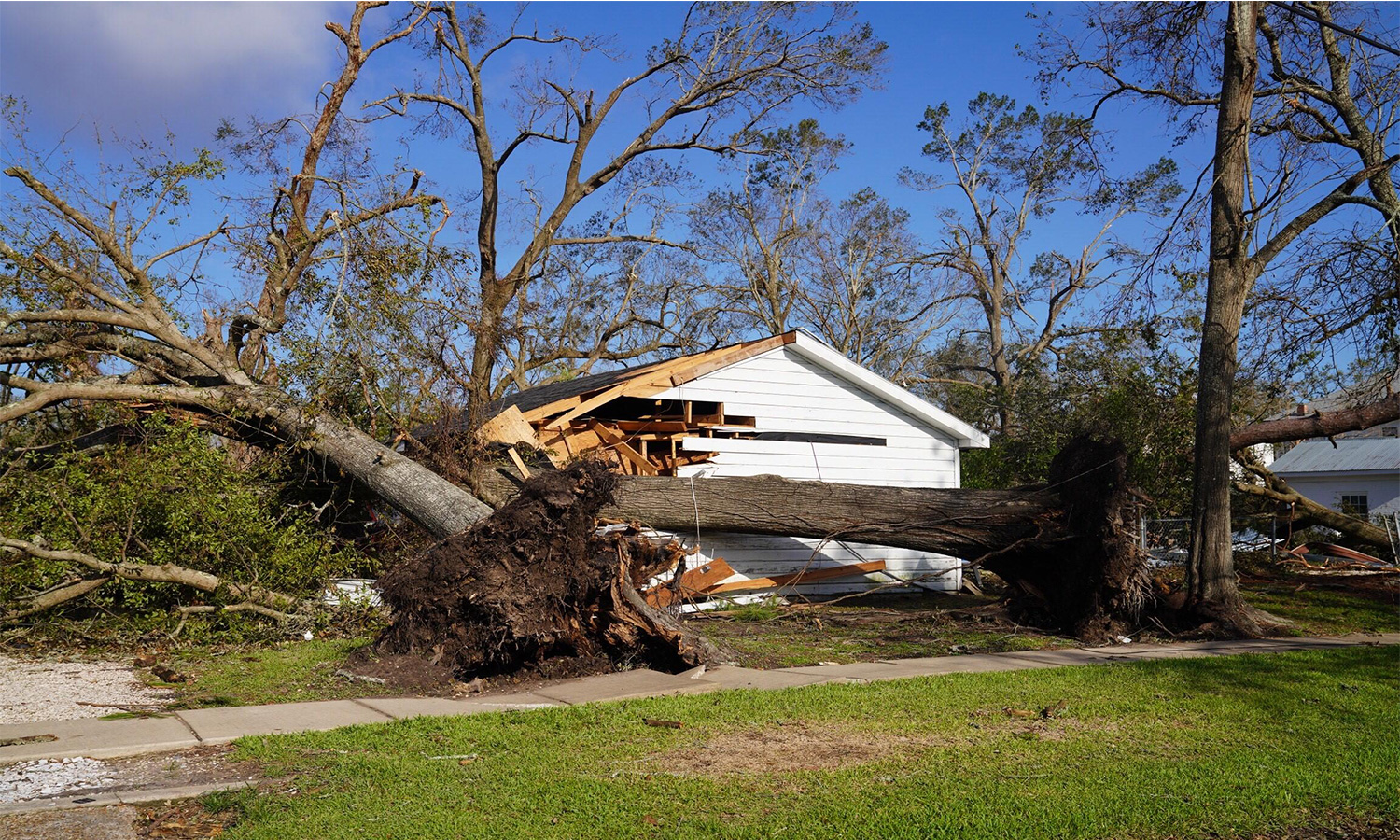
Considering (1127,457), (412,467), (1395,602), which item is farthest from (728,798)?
(1395,602)

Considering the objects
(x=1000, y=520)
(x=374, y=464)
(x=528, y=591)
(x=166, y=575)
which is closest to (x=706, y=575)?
(x=1000, y=520)

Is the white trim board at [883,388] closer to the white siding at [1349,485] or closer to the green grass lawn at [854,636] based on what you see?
the green grass lawn at [854,636]

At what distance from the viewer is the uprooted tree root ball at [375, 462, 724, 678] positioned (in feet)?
26.8

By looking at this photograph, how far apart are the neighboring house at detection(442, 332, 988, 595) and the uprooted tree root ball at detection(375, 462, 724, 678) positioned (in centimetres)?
433

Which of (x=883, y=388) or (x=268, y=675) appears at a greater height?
(x=883, y=388)

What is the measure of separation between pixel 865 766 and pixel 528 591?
11.8 feet

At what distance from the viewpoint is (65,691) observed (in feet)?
25.2

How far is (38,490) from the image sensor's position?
9773 millimetres

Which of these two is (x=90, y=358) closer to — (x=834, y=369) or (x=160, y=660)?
(x=160, y=660)

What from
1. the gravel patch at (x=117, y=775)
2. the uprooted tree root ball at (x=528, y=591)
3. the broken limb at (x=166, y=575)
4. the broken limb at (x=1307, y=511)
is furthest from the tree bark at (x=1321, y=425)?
the gravel patch at (x=117, y=775)

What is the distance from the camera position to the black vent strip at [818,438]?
15.0 meters

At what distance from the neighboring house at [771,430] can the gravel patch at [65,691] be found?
195 inches

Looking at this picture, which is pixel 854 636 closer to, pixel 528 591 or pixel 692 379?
pixel 528 591

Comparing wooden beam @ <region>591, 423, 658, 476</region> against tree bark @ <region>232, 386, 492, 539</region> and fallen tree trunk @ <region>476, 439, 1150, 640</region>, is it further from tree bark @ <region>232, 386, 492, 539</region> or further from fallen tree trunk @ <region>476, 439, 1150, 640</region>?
tree bark @ <region>232, 386, 492, 539</region>
